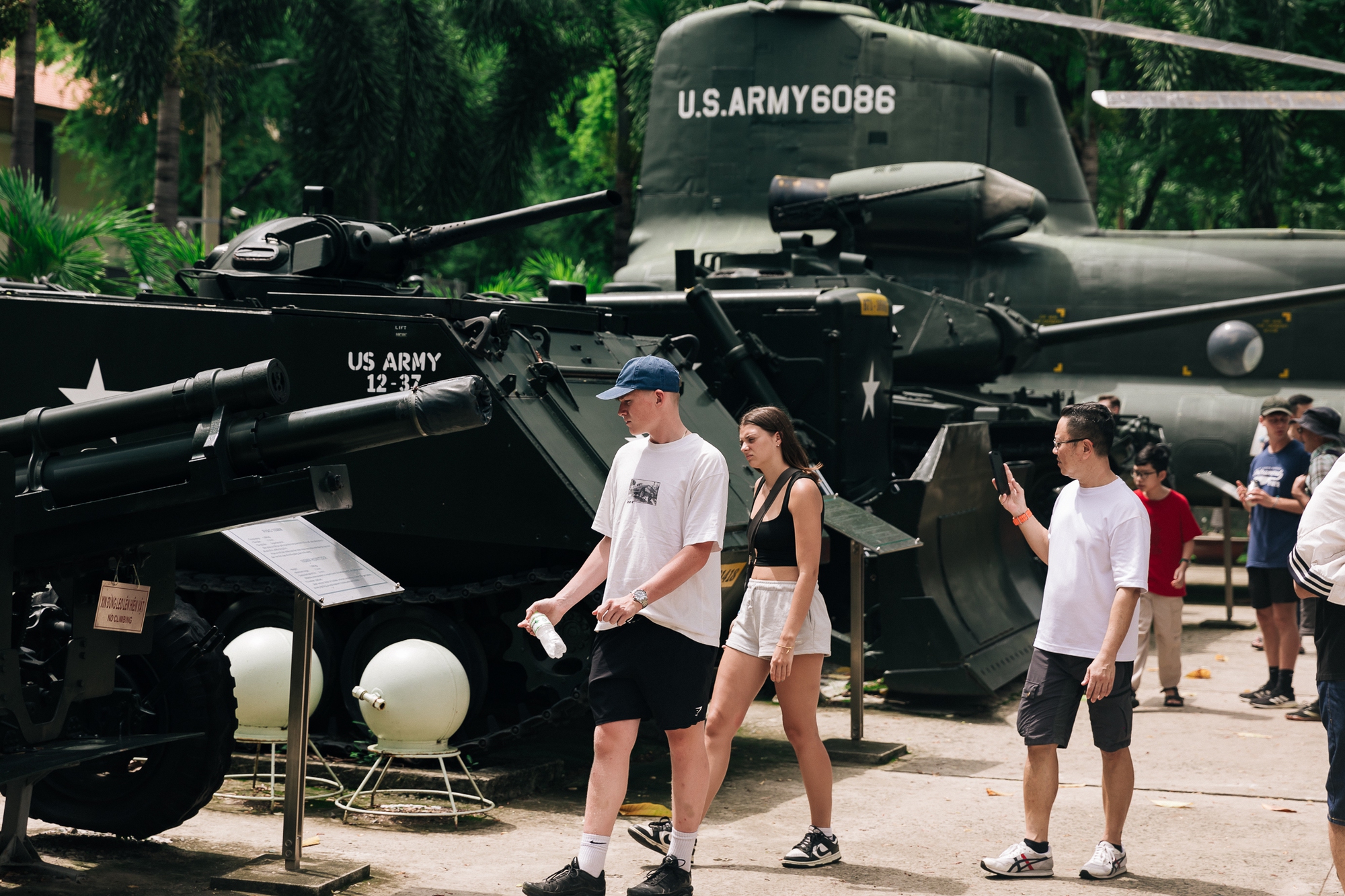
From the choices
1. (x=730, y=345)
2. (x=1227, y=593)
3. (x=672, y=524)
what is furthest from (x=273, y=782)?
(x=1227, y=593)

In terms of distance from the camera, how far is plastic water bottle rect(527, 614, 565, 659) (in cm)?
496

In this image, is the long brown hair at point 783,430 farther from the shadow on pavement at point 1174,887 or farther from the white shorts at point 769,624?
the shadow on pavement at point 1174,887

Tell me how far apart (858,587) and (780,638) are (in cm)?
254

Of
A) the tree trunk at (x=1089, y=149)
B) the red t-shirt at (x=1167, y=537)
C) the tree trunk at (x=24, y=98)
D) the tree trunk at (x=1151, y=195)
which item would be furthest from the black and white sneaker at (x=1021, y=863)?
the tree trunk at (x=1151, y=195)

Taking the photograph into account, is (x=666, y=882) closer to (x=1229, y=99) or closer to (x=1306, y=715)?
(x=1306, y=715)

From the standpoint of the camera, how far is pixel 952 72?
52.0 feet

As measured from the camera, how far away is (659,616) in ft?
16.8

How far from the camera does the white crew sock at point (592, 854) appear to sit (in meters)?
4.99

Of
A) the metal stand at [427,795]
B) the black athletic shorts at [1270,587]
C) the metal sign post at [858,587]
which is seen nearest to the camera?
the metal stand at [427,795]

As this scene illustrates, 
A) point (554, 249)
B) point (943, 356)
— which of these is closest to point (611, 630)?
point (943, 356)

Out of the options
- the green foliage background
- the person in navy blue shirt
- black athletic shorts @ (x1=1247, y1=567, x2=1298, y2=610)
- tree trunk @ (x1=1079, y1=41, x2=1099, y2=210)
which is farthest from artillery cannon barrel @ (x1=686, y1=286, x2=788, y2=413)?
tree trunk @ (x1=1079, y1=41, x2=1099, y2=210)

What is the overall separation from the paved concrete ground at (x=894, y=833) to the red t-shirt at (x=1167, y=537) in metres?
1.07

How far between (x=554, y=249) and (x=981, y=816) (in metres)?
27.6

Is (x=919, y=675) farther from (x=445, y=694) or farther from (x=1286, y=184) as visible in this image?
(x=1286, y=184)
